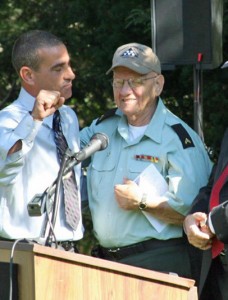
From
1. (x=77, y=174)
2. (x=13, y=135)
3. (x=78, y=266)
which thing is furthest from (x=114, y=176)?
(x=78, y=266)

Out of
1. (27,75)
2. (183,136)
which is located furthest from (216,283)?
(27,75)

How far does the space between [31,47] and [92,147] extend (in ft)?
3.89

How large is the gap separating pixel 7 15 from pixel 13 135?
4.38 meters

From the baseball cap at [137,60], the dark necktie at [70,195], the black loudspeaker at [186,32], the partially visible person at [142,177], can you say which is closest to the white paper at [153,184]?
the partially visible person at [142,177]

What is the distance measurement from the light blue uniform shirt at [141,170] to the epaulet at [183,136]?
0.02m

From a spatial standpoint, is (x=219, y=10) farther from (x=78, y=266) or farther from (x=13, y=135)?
(x=78, y=266)

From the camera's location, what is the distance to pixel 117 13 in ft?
26.4

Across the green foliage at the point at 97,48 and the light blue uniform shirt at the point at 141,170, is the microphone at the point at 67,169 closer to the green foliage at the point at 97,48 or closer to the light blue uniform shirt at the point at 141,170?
the light blue uniform shirt at the point at 141,170

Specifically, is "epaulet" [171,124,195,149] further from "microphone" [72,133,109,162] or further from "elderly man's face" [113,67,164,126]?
"microphone" [72,133,109,162]

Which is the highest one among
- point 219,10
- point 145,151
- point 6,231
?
point 219,10

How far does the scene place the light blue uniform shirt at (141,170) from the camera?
17.3ft

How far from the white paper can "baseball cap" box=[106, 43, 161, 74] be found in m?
0.56

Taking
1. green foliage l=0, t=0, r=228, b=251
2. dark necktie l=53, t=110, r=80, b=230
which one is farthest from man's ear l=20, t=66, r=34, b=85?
green foliage l=0, t=0, r=228, b=251

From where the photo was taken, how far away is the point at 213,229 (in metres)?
4.82
